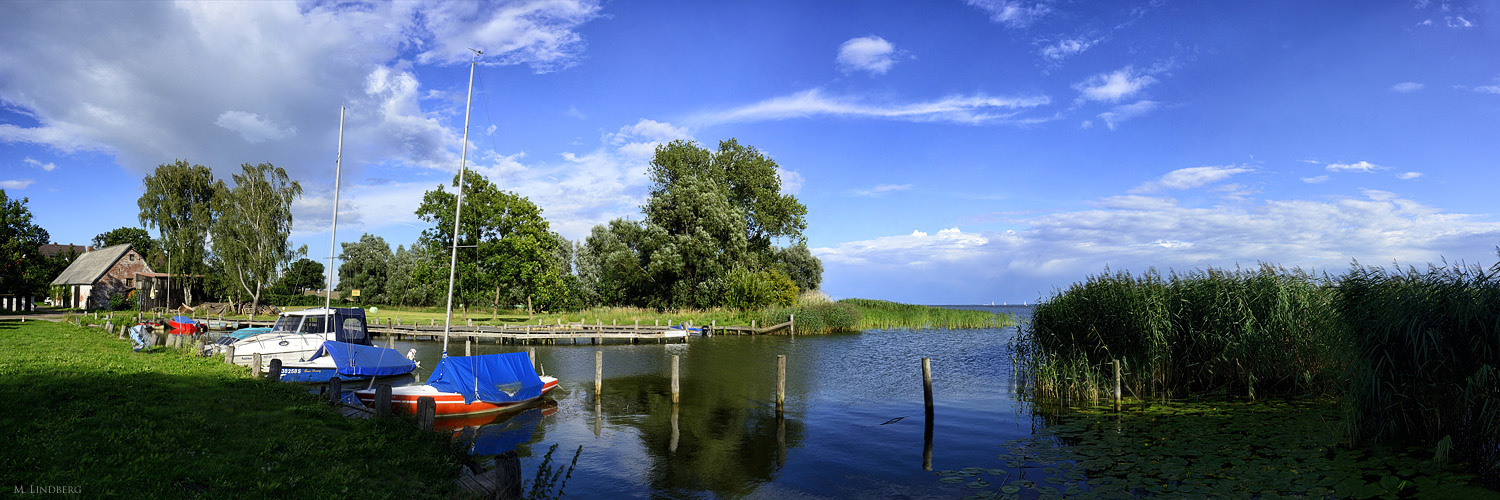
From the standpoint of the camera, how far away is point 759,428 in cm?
1688

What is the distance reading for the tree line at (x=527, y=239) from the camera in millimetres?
46000

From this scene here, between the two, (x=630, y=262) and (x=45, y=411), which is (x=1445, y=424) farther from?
(x=630, y=262)

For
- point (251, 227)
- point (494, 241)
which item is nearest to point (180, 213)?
point (251, 227)

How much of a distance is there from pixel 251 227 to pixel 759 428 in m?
52.1

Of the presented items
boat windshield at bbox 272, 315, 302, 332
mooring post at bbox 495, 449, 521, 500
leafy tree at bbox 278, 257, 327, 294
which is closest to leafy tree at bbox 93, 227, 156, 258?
leafy tree at bbox 278, 257, 327, 294

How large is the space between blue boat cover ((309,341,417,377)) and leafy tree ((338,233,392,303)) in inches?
2310

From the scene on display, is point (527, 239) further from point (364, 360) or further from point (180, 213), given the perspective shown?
point (180, 213)

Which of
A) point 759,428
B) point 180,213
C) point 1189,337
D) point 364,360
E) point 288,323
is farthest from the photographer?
point 180,213

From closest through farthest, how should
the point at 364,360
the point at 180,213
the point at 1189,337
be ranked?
1. the point at 1189,337
2. the point at 364,360
3. the point at 180,213

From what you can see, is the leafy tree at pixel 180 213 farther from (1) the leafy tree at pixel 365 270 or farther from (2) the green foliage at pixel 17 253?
(1) the leafy tree at pixel 365 270

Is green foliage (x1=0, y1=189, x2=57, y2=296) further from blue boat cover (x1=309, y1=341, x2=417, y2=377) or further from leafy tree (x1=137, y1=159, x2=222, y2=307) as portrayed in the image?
blue boat cover (x1=309, y1=341, x2=417, y2=377)

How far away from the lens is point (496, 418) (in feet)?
57.8

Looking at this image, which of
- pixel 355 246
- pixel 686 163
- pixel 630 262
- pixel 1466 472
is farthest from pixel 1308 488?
pixel 355 246

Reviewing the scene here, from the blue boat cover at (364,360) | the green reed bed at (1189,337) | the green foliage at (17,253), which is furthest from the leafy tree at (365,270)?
the green reed bed at (1189,337)
